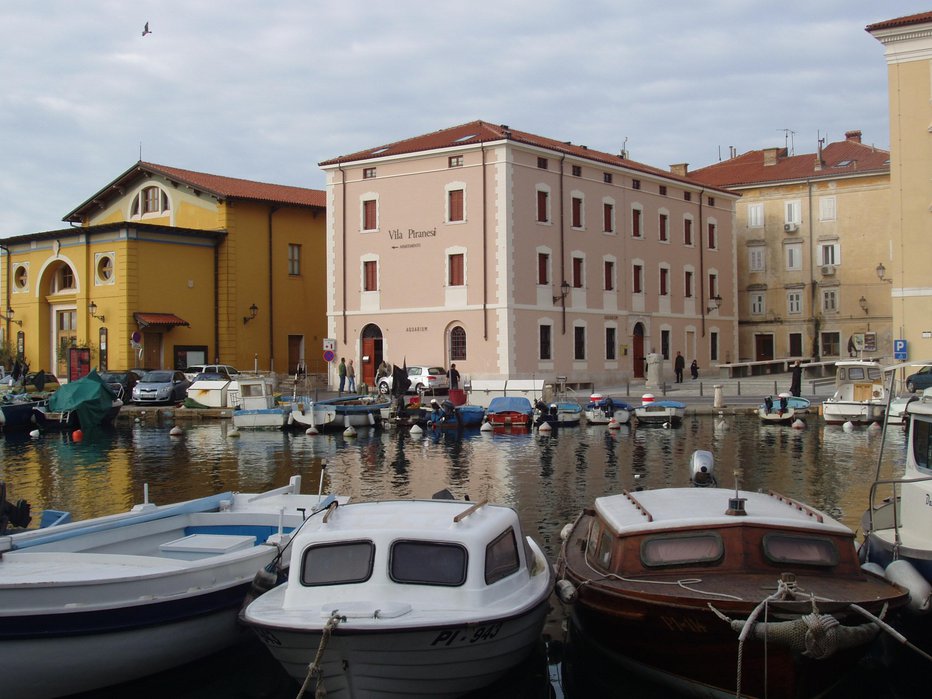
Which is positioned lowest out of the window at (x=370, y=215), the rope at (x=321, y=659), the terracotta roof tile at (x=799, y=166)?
the rope at (x=321, y=659)

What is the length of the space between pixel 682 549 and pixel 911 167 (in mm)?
36493

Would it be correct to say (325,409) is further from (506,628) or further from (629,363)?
(506,628)

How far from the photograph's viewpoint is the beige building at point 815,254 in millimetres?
58375

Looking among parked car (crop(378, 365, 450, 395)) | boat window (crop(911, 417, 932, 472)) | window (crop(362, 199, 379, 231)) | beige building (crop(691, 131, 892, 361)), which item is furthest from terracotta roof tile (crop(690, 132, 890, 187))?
boat window (crop(911, 417, 932, 472))

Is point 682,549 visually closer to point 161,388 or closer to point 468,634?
point 468,634

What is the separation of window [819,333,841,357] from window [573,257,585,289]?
19911 millimetres

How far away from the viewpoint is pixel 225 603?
9.52m

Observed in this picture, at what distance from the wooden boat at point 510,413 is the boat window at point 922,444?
75.6ft

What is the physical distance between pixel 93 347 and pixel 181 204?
902cm

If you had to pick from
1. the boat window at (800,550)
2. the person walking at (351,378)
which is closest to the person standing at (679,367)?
the person walking at (351,378)

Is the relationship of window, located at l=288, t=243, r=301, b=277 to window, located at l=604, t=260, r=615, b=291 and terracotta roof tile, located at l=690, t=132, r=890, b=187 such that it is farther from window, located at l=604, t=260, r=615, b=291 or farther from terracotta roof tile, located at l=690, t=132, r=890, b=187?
terracotta roof tile, located at l=690, t=132, r=890, b=187

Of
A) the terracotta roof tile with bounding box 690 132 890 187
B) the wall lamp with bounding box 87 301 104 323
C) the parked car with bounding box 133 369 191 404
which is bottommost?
the parked car with bounding box 133 369 191 404

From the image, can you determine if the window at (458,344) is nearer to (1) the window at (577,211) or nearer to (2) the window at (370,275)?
(2) the window at (370,275)

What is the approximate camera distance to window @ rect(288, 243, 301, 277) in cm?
5388
